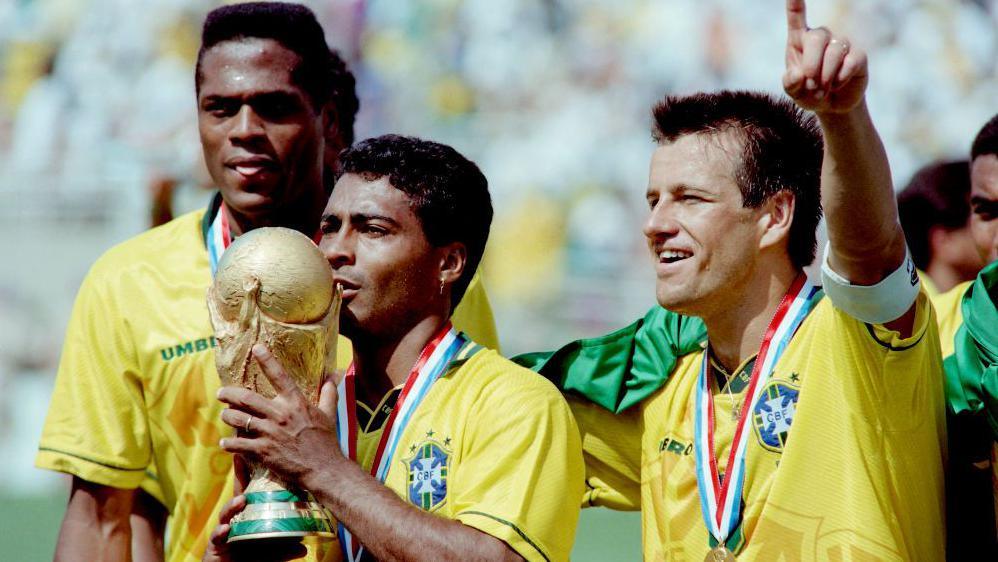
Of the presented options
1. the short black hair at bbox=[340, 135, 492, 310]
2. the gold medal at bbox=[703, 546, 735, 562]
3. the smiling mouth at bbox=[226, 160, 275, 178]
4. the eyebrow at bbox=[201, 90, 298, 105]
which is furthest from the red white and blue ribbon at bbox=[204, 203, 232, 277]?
the gold medal at bbox=[703, 546, 735, 562]

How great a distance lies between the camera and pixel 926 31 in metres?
12.7

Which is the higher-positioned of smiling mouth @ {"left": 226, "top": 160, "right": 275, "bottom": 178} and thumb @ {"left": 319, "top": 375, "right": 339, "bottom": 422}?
smiling mouth @ {"left": 226, "top": 160, "right": 275, "bottom": 178}

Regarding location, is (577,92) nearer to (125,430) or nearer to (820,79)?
(125,430)

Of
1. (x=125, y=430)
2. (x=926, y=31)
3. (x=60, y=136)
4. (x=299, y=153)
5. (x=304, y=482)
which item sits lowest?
(x=304, y=482)

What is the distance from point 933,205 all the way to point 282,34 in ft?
10.1

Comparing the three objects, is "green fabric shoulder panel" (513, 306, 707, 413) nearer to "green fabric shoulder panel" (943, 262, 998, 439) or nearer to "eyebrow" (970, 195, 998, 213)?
"green fabric shoulder panel" (943, 262, 998, 439)

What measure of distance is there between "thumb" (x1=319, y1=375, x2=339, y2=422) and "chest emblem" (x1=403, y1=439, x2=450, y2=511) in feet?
0.77

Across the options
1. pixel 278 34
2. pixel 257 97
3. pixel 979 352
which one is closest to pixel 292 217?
pixel 257 97

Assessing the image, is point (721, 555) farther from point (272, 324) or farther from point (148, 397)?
point (148, 397)

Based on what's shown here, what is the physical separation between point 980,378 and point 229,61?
87.8 inches

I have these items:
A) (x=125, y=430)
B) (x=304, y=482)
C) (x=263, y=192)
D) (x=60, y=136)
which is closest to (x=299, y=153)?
(x=263, y=192)

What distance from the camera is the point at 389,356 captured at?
11.1 feet

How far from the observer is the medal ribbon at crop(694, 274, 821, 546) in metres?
3.14

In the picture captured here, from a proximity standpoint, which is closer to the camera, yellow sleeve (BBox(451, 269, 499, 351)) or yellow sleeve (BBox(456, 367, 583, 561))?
yellow sleeve (BBox(456, 367, 583, 561))
